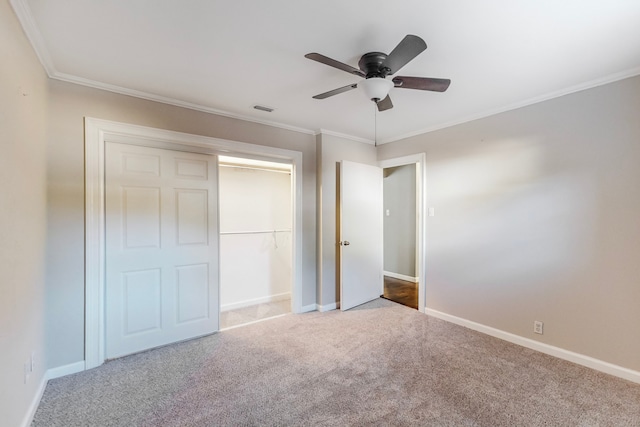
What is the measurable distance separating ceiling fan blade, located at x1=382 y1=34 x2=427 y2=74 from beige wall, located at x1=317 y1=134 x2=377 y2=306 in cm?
206

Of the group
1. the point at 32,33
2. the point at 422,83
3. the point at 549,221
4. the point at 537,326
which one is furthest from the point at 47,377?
the point at 549,221

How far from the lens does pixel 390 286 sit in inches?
201

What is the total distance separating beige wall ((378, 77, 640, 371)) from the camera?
2299 millimetres

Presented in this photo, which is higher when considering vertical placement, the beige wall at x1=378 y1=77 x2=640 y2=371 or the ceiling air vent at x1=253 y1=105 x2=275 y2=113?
the ceiling air vent at x1=253 y1=105 x2=275 y2=113

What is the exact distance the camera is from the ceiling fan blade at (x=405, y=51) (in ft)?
4.92

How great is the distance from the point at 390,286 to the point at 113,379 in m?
4.05

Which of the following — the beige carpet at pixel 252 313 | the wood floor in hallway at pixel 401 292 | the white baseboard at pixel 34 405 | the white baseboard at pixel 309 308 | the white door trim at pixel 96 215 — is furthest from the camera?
the wood floor in hallway at pixel 401 292

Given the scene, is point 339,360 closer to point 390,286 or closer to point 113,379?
point 113,379

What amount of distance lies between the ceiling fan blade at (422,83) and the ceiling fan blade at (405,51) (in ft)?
0.40

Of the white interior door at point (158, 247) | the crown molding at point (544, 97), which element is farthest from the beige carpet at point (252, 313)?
the crown molding at point (544, 97)

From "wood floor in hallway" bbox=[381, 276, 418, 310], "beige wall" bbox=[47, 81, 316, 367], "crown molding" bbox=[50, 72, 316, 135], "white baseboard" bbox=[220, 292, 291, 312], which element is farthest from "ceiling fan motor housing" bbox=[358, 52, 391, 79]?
"white baseboard" bbox=[220, 292, 291, 312]

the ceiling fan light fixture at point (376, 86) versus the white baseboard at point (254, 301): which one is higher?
the ceiling fan light fixture at point (376, 86)

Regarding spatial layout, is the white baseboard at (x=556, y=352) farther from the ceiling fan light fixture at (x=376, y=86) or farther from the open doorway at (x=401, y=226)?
the ceiling fan light fixture at (x=376, y=86)

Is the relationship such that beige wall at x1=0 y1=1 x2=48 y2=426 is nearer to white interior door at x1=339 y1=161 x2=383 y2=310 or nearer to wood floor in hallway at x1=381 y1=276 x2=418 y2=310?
white interior door at x1=339 y1=161 x2=383 y2=310
